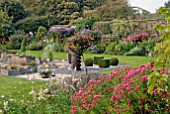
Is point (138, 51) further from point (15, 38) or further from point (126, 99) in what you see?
point (126, 99)

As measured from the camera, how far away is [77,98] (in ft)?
12.9

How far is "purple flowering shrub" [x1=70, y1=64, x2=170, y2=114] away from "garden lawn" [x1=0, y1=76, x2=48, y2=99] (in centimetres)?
314

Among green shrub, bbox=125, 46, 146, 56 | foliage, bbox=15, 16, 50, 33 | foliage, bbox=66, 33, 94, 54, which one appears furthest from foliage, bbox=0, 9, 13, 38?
green shrub, bbox=125, 46, 146, 56

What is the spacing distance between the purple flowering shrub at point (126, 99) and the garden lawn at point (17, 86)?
314cm

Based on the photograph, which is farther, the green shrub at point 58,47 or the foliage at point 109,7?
the green shrub at point 58,47

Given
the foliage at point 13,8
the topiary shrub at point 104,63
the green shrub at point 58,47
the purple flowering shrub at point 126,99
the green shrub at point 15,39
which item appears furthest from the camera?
the green shrub at point 58,47

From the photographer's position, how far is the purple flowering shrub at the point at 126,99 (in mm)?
3275

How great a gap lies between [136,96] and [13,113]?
1800 millimetres

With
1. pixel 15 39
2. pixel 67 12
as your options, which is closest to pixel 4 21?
pixel 67 12

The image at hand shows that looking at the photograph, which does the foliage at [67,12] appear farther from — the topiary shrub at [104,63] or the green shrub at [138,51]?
the green shrub at [138,51]

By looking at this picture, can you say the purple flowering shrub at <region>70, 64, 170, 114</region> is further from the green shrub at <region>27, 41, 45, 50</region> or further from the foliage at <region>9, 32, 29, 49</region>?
the green shrub at <region>27, 41, 45, 50</region>

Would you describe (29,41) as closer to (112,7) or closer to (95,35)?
(95,35)

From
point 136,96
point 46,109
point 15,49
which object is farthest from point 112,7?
point 15,49

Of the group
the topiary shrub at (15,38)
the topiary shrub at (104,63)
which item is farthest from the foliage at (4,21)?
the topiary shrub at (104,63)
